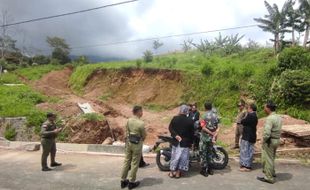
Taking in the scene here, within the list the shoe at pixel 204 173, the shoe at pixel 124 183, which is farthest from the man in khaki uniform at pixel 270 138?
the shoe at pixel 124 183

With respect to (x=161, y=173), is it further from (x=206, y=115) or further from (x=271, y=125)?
(x=271, y=125)

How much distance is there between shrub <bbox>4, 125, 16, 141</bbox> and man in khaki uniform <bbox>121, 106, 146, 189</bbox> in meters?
8.95

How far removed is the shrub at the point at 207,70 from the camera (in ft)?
73.6

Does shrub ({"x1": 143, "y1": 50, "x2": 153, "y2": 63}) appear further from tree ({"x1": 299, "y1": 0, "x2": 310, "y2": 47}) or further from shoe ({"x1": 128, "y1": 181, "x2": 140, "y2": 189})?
shoe ({"x1": 128, "y1": 181, "x2": 140, "y2": 189})

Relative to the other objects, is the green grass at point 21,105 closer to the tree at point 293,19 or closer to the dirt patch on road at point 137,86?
the dirt patch on road at point 137,86

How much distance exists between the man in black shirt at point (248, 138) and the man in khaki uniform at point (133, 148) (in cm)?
257

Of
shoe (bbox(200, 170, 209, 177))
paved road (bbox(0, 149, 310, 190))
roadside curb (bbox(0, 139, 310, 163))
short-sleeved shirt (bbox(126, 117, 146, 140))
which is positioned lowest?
paved road (bbox(0, 149, 310, 190))

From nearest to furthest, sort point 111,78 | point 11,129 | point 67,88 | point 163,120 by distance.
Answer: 1. point 11,129
2. point 163,120
3. point 111,78
4. point 67,88

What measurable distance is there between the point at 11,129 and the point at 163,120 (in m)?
7.51

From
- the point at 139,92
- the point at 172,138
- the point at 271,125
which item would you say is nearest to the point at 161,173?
the point at 172,138

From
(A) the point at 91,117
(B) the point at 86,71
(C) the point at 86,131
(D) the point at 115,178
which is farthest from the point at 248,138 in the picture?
(B) the point at 86,71

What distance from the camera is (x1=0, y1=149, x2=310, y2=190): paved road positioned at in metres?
7.96

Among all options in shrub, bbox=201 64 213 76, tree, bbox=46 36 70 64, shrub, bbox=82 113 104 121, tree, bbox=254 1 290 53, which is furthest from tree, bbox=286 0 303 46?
tree, bbox=46 36 70 64

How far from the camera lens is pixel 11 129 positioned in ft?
50.5
